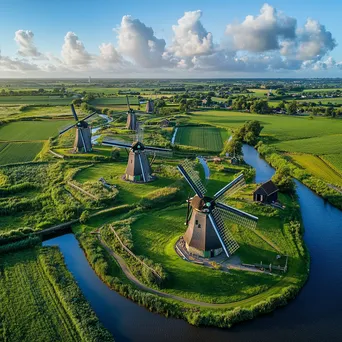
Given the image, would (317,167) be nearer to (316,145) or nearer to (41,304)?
(316,145)

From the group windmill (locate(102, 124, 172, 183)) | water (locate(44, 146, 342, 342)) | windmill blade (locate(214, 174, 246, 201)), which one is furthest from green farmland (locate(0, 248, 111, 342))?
windmill (locate(102, 124, 172, 183))

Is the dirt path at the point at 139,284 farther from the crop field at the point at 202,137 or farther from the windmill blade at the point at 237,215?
the crop field at the point at 202,137

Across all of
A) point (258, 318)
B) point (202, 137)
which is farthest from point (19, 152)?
point (258, 318)

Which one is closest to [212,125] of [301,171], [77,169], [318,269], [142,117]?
[142,117]

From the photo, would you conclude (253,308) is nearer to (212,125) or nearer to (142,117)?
(212,125)

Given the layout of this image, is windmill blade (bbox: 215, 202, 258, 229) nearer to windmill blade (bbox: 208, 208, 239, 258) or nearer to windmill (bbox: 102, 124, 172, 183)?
windmill blade (bbox: 208, 208, 239, 258)
